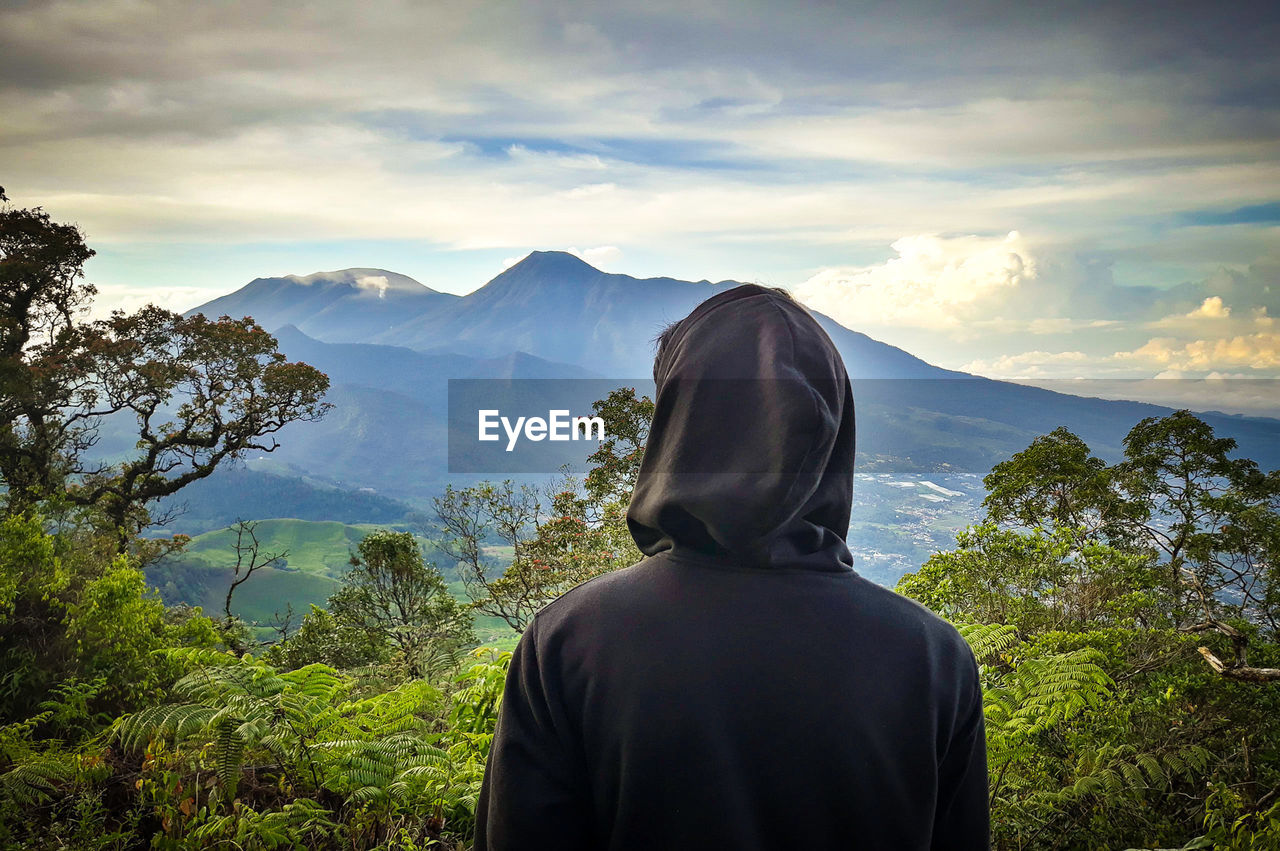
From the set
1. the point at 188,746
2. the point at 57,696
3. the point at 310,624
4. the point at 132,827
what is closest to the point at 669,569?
the point at 132,827

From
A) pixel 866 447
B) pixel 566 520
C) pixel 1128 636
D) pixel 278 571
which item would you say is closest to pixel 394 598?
pixel 566 520

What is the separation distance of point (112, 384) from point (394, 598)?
6937 mm

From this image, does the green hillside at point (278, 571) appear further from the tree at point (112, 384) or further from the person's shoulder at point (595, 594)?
the person's shoulder at point (595, 594)

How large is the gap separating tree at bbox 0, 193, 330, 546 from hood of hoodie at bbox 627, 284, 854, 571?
1309cm

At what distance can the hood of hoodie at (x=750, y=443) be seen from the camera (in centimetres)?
112

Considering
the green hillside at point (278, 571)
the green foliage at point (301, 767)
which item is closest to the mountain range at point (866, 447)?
the green hillside at point (278, 571)

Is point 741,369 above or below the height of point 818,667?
above

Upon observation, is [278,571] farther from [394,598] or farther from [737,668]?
[737,668]

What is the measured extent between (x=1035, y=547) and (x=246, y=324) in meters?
15.9

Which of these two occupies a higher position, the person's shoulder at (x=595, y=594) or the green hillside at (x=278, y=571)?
the person's shoulder at (x=595, y=594)

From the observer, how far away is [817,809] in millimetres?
1126

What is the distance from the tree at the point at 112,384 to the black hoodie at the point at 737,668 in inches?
511

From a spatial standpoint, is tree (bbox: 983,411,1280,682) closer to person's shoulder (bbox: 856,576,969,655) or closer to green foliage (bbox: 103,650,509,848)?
green foliage (bbox: 103,650,509,848)

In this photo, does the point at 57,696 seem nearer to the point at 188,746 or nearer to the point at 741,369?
the point at 188,746
